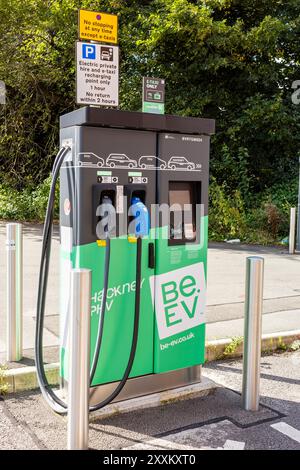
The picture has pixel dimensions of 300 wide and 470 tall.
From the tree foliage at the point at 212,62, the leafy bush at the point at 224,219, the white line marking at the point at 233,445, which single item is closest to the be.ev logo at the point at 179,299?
the white line marking at the point at 233,445

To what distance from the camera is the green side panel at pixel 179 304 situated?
131 inches

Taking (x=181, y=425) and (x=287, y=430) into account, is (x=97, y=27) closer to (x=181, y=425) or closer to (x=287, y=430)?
(x=181, y=425)

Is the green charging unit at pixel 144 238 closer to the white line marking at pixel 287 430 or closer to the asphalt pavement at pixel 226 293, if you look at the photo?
the white line marking at pixel 287 430

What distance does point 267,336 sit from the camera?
14.7 ft

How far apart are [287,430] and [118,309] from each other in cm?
131

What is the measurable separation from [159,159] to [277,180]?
11234 millimetres

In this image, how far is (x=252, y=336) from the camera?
3.32 m

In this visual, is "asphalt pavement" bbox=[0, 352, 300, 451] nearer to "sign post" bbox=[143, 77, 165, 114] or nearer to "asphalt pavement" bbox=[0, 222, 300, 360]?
"asphalt pavement" bbox=[0, 222, 300, 360]

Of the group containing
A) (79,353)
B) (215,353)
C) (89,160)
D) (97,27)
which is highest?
(97,27)

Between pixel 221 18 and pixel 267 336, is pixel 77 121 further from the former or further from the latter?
pixel 221 18

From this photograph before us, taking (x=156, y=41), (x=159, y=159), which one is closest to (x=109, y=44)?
(x=159, y=159)

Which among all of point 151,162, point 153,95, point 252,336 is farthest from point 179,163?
point 252,336

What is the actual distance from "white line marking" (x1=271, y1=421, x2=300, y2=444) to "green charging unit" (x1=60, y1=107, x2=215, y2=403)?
2.34 ft

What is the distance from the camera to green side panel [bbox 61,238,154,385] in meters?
3.08
